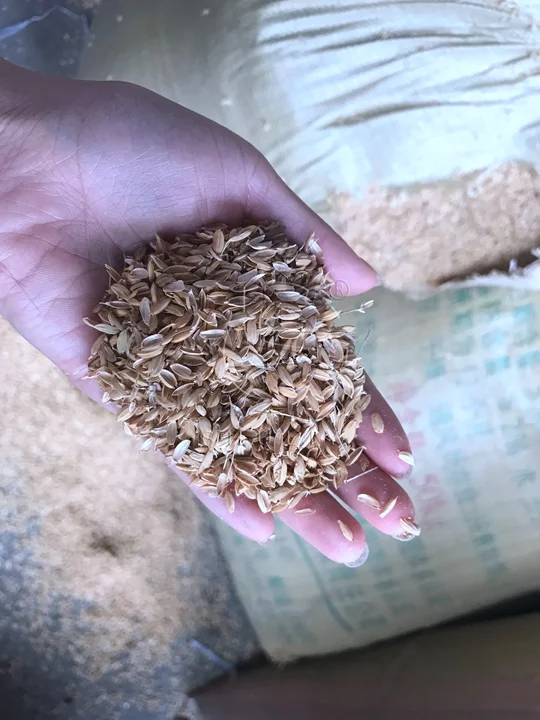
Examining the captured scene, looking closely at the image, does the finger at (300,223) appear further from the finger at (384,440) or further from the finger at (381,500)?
the finger at (381,500)

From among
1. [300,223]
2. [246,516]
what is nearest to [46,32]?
[300,223]

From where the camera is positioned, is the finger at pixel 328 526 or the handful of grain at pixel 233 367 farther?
the finger at pixel 328 526

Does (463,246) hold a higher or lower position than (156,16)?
lower

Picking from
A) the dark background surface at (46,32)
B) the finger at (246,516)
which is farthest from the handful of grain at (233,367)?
the dark background surface at (46,32)

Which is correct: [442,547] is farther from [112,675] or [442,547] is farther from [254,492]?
[112,675]

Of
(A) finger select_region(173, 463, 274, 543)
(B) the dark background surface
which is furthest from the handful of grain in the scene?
(B) the dark background surface

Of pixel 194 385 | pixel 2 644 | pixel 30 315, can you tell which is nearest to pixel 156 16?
pixel 30 315

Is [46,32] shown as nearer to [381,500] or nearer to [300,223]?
[300,223]
